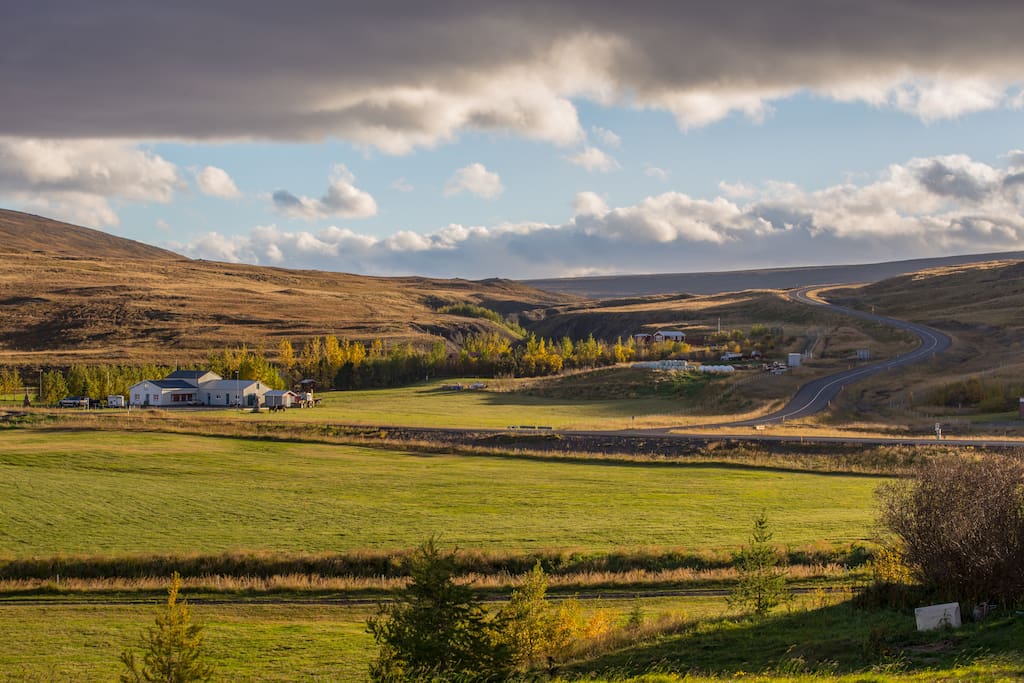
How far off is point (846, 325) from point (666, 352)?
1393 inches

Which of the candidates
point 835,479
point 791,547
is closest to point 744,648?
point 791,547

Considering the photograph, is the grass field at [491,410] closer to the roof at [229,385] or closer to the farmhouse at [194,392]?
the farmhouse at [194,392]

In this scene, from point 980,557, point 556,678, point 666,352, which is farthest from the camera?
point 666,352

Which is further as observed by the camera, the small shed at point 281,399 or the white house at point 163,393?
the white house at point 163,393

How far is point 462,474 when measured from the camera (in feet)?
199

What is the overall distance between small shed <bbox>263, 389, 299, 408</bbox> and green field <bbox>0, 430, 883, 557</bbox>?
4463 cm

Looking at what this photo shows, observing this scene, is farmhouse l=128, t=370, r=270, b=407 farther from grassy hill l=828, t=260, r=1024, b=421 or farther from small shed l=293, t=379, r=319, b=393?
grassy hill l=828, t=260, r=1024, b=421

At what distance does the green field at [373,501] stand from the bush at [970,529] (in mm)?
15449

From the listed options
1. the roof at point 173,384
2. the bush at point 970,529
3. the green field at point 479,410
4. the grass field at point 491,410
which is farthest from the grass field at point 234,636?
the roof at point 173,384

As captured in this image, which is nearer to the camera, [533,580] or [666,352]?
[533,580]

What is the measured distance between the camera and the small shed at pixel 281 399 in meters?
117

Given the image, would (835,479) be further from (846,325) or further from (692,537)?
(846,325)

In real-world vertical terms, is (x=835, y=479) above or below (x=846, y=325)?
below

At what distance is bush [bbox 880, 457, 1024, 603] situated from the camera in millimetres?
21562
